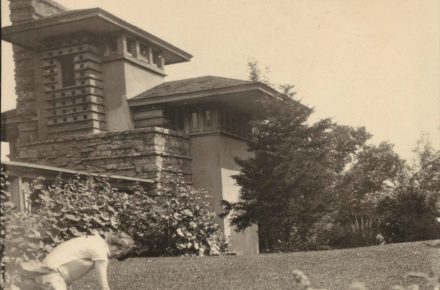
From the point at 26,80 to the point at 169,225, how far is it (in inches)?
316

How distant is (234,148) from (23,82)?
22.5 feet

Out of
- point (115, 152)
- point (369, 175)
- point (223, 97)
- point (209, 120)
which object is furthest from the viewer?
point (369, 175)

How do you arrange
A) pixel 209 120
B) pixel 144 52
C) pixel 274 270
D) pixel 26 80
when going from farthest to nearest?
1. pixel 144 52
2. pixel 26 80
3. pixel 209 120
4. pixel 274 270

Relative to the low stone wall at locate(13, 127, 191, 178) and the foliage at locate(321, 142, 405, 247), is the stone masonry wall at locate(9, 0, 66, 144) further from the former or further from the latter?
the foliage at locate(321, 142, 405, 247)

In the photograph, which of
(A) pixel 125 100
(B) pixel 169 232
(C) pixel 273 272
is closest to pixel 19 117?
(A) pixel 125 100

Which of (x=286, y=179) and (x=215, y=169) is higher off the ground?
(x=215, y=169)

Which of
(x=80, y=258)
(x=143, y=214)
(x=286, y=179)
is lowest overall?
(x=80, y=258)

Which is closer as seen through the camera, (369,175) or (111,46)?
(111,46)

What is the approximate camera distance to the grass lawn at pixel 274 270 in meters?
8.78

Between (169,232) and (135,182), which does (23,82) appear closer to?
(135,182)

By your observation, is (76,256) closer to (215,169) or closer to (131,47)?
(215,169)

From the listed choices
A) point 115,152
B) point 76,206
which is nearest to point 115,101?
point 115,152

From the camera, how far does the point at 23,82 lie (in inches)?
747

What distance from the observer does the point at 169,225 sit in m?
13.8
